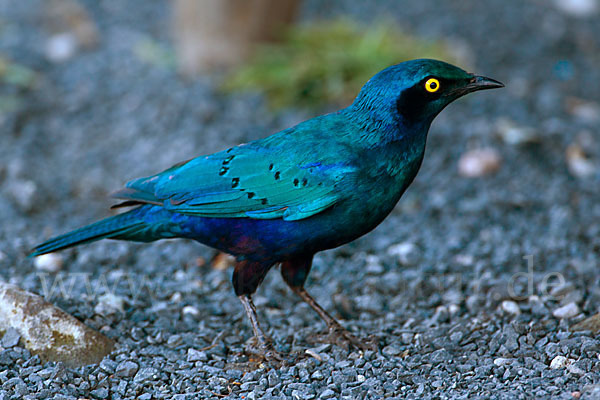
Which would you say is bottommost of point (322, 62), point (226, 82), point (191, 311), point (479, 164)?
point (191, 311)

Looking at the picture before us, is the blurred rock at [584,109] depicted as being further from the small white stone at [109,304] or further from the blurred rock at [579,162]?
the small white stone at [109,304]

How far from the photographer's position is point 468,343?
3.46 m

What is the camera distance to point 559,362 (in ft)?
10.2

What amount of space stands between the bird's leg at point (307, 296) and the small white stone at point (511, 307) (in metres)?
0.78

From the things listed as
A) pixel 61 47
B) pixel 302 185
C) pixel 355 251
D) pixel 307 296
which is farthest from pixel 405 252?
pixel 61 47

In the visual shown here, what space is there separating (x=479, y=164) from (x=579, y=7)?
4175 millimetres

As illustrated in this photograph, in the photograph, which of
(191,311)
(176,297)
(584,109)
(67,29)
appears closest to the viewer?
(191,311)

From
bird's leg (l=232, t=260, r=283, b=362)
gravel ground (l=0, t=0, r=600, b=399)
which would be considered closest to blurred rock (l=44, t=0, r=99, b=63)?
gravel ground (l=0, t=0, r=600, b=399)

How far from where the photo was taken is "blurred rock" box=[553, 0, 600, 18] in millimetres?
8617

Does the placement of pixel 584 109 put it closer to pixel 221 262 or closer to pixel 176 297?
pixel 221 262

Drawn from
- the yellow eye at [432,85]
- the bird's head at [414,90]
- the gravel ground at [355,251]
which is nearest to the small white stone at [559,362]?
the gravel ground at [355,251]

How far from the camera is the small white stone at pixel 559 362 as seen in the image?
3.11m

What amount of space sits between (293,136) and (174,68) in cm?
407

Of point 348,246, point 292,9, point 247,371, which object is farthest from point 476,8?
point 247,371
